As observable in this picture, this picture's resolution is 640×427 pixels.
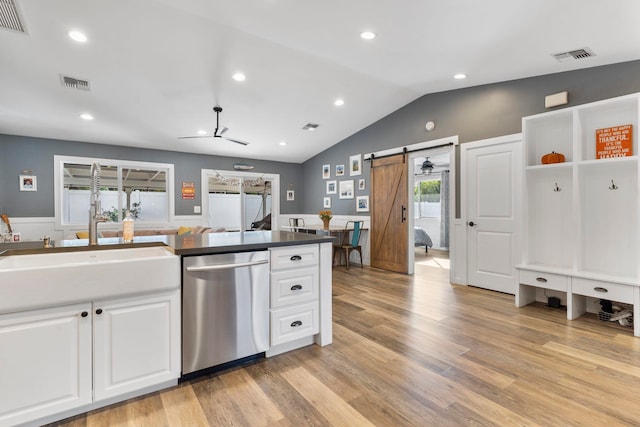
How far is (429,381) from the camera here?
203cm

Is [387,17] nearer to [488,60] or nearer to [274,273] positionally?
[488,60]

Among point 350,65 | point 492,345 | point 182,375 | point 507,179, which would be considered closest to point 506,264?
point 507,179

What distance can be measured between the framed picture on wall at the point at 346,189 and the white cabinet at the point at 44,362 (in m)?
5.46

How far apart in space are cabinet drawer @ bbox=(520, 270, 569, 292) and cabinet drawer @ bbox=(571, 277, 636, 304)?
8 cm

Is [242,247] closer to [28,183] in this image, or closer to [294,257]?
[294,257]

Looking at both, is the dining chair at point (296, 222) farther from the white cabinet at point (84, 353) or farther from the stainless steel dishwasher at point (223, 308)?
the white cabinet at point (84, 353)

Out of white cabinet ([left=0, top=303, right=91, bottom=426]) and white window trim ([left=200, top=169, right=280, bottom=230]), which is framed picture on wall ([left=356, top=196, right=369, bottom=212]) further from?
white cabinet ([left=0, top=303, right=91, bottom=426])

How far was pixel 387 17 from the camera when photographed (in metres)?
2.85

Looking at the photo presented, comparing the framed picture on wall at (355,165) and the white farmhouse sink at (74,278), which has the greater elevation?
the framed picture on wall at (355,165)

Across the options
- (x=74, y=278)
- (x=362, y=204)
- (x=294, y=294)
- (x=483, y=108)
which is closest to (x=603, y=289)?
(x=483, y=108)

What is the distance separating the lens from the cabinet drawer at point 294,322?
234cm

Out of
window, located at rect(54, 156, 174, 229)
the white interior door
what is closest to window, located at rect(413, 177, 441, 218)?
the white interior door

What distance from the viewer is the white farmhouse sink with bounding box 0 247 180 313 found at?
148 centimetres

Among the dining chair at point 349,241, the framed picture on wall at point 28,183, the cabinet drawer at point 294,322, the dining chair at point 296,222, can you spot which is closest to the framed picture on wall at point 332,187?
the dining chair at point 349,241
